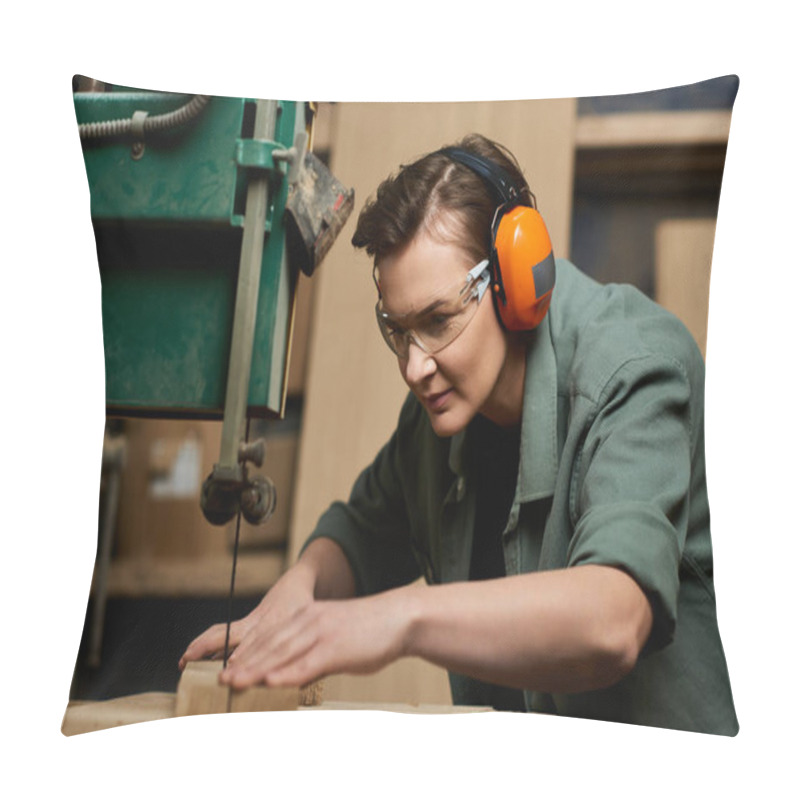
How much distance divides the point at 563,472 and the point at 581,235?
0.33 m

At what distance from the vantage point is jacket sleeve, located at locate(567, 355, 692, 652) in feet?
3.94

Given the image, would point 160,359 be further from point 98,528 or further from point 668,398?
point 668,398

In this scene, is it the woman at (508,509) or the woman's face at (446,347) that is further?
the woman's face at (446,347)

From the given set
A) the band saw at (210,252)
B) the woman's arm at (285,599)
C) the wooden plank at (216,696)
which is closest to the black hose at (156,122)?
the band saw at (210,252)

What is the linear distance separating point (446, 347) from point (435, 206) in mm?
196

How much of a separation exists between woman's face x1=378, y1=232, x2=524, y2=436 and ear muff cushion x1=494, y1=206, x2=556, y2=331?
1.2 inches

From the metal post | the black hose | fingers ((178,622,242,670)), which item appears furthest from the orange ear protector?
fingers ((178,622,242,670))

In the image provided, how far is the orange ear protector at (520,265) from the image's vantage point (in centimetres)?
131

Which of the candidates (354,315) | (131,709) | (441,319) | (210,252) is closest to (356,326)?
(354,315)

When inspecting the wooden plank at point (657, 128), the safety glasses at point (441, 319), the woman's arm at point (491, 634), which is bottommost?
the woman's arm at point (491, 634)

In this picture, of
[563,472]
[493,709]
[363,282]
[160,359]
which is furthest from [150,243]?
[493,709]

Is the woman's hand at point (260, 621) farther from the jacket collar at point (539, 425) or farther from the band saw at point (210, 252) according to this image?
the jacket collar at point (539, 425)

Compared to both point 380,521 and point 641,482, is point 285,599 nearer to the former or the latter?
point 380,521

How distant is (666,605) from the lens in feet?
4.00
